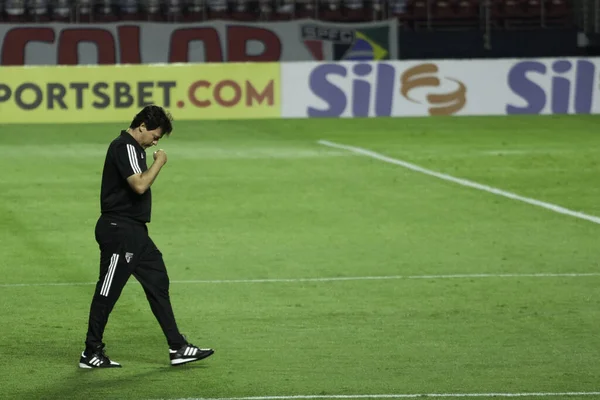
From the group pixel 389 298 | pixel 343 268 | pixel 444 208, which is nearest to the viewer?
pixel 389 298

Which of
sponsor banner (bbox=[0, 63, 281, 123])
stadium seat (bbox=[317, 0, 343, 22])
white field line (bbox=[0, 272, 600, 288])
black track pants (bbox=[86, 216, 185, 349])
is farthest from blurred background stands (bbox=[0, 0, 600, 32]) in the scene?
black track pants (bbox=[86, 216, 185, 349])

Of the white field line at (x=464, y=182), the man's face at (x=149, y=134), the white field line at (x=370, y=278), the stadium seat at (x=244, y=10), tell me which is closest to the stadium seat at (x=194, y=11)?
the stadium seat at (x=244, y=10)

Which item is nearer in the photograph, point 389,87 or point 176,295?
point 176,295

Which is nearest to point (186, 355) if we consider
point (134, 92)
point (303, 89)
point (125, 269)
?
point (125, 269)

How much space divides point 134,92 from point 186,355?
22743mm

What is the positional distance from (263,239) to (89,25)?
1017 inches

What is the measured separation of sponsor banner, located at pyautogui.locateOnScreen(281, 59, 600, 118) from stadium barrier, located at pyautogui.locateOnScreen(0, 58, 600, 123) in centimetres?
2

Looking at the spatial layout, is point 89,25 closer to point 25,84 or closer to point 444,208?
point 25,84

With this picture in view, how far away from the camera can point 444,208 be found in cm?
1681

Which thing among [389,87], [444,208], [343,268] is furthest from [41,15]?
[343,268]

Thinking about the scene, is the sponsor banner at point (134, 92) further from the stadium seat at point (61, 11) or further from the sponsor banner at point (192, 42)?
the stadium seat at point (61, 11)

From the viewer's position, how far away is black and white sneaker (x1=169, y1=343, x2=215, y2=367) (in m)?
8.48

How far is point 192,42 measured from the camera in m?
40.1

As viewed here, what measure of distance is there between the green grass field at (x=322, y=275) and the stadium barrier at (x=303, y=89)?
627 centimetres
